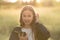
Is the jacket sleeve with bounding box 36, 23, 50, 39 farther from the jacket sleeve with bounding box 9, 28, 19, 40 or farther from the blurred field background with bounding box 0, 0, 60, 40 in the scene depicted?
the jacket sleeve with bounding box 9, 28, 19, 40

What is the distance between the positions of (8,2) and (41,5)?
0.85ft

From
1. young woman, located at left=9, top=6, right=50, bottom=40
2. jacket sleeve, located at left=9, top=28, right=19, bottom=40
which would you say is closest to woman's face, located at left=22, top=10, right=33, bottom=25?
young woman, located at left=9, top=6, right=50, bottom=40

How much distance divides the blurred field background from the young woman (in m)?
0.03

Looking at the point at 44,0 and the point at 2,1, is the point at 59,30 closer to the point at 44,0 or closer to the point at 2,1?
the point at 44,0

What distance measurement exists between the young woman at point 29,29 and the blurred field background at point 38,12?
0.03 metres

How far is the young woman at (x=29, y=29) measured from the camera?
112 centimetres

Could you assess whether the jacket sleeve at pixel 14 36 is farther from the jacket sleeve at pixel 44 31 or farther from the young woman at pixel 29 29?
the jacket sleeve at pixel 44 31

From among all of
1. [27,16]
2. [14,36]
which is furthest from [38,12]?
[14,36]

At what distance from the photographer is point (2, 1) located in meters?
1.16

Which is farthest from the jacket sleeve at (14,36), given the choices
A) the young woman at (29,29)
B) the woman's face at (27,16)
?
the woman's face at (27,16)

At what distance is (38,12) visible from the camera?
1.14 m

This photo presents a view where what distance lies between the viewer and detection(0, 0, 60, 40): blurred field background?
113 centimetres

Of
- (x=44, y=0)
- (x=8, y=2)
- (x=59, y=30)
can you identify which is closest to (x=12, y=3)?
(x=8, y=2)

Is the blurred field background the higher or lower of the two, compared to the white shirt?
higher
